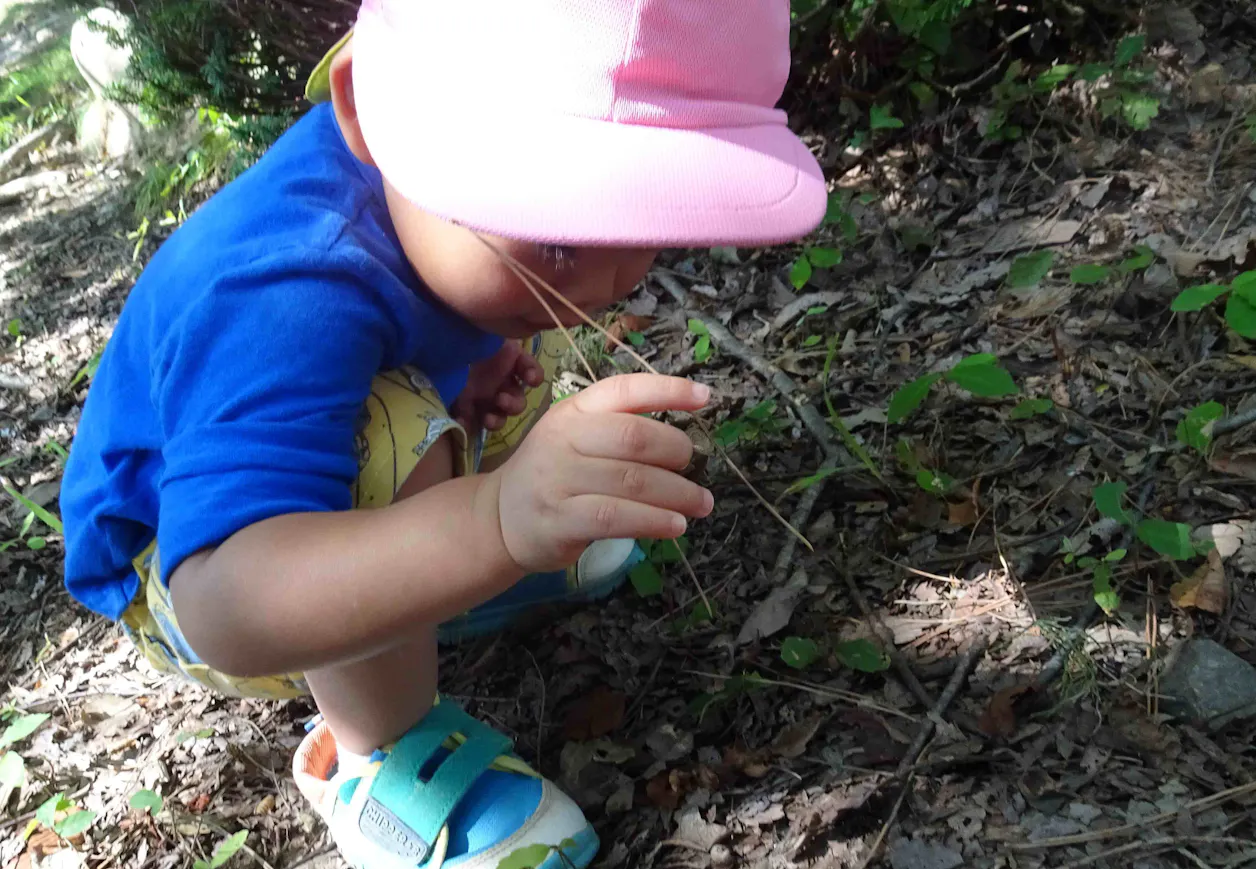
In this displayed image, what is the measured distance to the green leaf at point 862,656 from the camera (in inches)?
63.6

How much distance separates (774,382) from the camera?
2287 millimetres

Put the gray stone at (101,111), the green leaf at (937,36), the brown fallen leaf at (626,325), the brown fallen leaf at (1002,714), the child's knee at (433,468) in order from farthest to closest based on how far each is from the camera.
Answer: the gray stone at (101,111) → the green leaf at (937,36) → the brown fallen leaf at (626,325) → the brown fallen leaf at (1002,714) → the child's knee at (433,468)

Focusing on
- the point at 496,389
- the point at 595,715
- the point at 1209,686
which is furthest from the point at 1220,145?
the point at 595,715

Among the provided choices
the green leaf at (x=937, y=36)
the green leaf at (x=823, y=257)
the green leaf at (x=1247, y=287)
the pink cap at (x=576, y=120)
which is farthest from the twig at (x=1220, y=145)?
the pink cap at (x=576, y=120)

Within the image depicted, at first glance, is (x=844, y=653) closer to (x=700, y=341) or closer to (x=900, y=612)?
(x=900, y=612)

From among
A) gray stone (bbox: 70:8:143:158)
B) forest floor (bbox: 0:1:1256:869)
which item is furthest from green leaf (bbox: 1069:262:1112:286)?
gray stone (bbox: 70:8:143:158)

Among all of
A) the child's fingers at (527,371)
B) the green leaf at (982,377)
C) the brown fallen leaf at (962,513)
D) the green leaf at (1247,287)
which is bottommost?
the brown fallen leaf at (962,513)

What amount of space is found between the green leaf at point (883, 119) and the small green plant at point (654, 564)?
156cm

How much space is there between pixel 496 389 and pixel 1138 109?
2.09 meters

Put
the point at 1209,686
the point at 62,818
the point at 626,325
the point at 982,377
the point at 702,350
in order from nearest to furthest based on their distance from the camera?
the point at 1209,686, the point at 62,818, the point at 982,377, the point at 702,350, the point at 626,325

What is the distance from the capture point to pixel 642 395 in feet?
3.37

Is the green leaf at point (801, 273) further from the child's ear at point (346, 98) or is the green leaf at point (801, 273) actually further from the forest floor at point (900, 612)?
the child's ear at point (346, 98)

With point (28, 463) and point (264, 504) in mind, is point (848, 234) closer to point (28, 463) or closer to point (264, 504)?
point (264, 504)

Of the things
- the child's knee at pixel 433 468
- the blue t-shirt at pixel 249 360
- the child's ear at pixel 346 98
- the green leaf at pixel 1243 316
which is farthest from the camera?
the green leaf at pixel 1243 316
